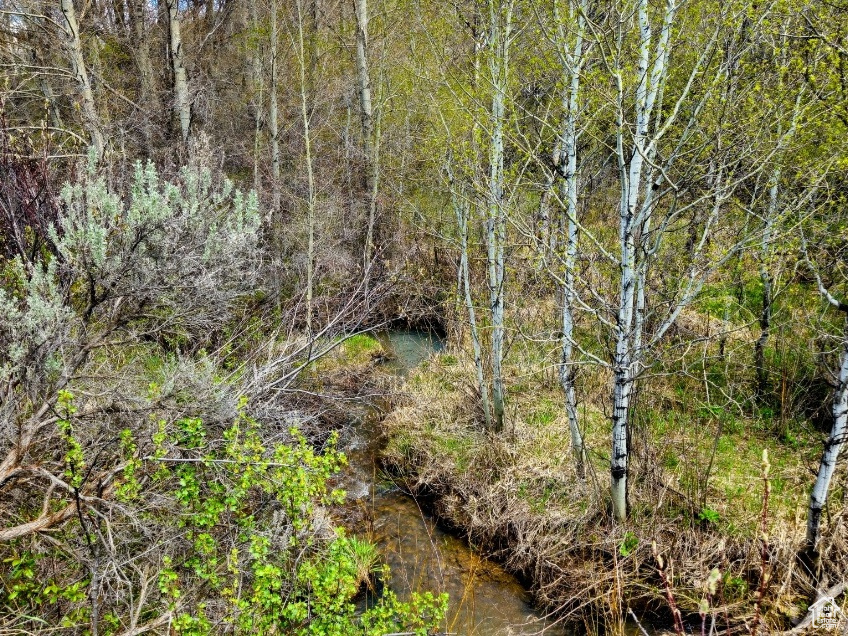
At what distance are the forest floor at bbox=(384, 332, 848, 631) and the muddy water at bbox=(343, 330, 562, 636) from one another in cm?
21

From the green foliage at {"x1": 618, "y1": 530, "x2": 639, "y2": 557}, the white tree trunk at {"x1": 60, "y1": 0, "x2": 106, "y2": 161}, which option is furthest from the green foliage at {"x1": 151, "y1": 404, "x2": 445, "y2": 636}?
the white tree trunk at {"x1": 60, "y1": 0, "x2": 106, "y2": 161}

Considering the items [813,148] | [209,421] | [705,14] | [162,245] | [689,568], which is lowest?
[689,568]

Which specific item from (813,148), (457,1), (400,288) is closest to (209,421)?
(457,1)

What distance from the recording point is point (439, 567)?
18.8 feet

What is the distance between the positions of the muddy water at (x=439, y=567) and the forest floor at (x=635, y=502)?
213 millimetres

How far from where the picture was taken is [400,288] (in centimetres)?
1162

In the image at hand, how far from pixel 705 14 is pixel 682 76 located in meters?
0.89

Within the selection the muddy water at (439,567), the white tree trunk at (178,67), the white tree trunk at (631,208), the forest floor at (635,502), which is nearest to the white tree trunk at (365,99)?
the white tree trunk at (178,67)

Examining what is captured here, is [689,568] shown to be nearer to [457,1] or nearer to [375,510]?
[375,510]

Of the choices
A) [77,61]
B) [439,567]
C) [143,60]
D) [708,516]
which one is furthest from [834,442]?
[143,60]

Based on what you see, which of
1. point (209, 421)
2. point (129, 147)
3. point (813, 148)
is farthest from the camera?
point (129, 147)

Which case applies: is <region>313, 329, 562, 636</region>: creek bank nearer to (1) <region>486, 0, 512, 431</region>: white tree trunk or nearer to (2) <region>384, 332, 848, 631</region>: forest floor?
(2) <region>384, 332, 848, 631</region>: forest floor

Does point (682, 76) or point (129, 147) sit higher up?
point (682, 76)
